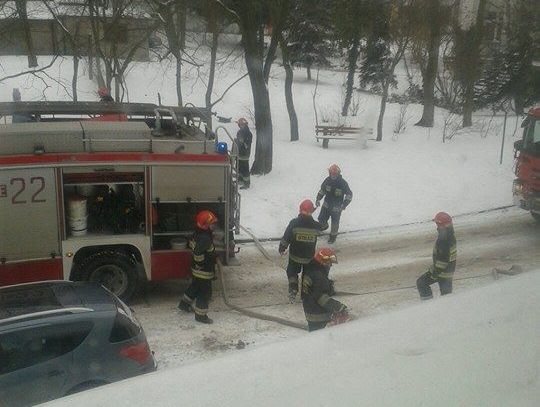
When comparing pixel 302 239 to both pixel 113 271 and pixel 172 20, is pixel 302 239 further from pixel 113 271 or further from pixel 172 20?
pixel 172 20

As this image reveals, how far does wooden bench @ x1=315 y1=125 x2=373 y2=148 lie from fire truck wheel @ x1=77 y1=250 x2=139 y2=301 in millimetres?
9796

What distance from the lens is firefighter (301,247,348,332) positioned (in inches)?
264

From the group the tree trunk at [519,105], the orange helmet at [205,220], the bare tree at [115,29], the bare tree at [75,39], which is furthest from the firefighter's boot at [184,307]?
the tree trunk at [519,105]

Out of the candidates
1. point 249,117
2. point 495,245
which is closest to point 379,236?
point 495,245

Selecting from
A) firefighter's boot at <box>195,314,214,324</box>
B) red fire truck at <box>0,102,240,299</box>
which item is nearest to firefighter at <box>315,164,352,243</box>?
red fire truck at <box>0,102,240,299</box>

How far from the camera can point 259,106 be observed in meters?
15.1

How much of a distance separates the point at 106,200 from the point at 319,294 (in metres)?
3.60

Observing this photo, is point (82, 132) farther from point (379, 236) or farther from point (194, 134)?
point (379, 236)

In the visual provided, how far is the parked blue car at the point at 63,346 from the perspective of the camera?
17.2 feet

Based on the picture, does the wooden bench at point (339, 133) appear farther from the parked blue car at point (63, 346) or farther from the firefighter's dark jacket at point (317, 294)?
the parked blue car at point (63, 346)

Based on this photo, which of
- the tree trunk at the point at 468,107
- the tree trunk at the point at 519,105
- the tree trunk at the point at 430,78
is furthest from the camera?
the tree trunk at the point at 519,105

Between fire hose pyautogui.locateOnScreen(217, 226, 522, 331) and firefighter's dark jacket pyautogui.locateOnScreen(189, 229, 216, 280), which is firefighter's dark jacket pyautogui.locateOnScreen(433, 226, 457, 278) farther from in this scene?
firefighter's dark jacket pyautogui.locateOnScreen(189, 229, 216, 280)

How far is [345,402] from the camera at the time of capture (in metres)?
2.16

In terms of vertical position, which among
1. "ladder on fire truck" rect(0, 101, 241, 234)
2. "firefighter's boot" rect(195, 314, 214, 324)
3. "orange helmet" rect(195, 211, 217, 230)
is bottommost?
"firefighter's boot" rect(195, 314, 214, 324)
